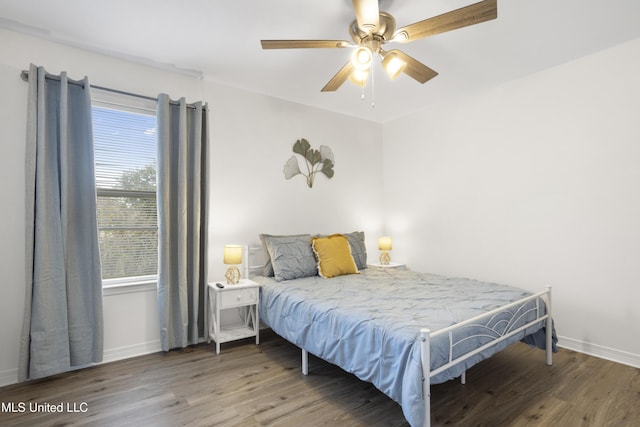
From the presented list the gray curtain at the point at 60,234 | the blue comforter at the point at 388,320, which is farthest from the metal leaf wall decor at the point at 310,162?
the gray curtain at the point at 60,234

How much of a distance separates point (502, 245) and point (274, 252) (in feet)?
7.85

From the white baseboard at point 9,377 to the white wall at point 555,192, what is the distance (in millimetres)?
4052

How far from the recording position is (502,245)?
3506 mm

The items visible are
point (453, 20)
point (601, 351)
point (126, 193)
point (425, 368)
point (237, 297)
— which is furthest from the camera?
point (237, 297)

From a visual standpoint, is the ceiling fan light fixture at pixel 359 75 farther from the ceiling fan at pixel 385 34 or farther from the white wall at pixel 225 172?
the white wall at pixel 225 172

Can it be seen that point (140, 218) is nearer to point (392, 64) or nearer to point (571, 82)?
point (392, 64)

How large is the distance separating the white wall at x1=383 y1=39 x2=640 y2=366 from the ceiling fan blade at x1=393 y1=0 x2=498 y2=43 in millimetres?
1822

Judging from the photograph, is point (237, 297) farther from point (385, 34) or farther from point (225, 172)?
point (385, 34)

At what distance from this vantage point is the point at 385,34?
7.45 feet

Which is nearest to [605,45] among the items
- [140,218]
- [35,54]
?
[140,218]

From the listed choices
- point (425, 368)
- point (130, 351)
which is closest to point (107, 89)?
point (130, 351)

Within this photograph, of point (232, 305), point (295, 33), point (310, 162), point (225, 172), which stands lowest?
point (232, 305)

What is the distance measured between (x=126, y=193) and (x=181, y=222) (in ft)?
1.79

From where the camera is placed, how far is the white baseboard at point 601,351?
8.82 ft
